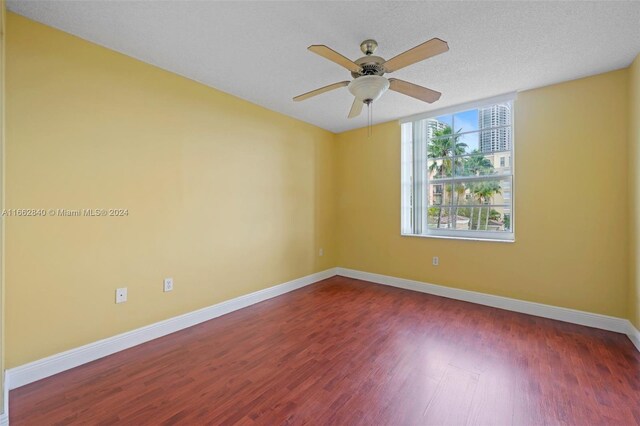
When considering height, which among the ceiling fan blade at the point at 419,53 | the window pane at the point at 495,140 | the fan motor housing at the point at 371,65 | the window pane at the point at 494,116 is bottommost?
the window pane at the point at 495,140

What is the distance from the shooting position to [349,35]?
6.48 feet

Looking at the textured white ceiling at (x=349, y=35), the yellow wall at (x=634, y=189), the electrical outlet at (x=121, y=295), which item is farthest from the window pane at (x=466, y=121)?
the electrical outlet at (x=121, y=295)

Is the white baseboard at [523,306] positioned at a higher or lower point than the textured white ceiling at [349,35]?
lower

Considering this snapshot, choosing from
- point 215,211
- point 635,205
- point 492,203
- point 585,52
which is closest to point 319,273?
point 215,211

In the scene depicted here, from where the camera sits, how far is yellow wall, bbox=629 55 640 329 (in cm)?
224

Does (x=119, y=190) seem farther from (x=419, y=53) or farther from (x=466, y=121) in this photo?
(x=466, y=121)

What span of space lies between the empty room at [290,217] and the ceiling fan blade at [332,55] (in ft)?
0.05

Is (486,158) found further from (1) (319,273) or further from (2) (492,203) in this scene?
(1) (319,273)

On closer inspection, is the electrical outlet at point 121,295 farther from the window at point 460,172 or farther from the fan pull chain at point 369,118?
the window at point 460,172

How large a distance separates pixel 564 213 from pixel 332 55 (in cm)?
283

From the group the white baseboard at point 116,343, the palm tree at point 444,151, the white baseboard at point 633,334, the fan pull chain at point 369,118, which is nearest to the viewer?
the white baseboard at point 116,343

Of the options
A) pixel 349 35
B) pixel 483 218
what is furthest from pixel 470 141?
pixel 349 35

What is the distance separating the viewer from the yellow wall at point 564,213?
2516 millimetres

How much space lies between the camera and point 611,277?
2.54m
